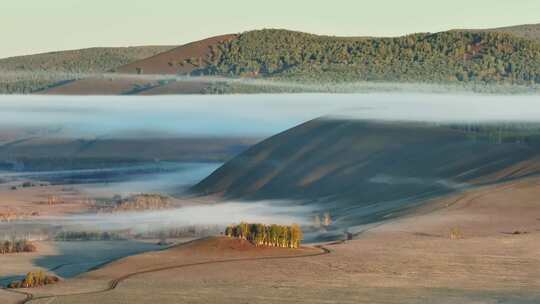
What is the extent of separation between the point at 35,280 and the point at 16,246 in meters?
8.42

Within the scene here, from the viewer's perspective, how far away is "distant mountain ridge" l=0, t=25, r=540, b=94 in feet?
385

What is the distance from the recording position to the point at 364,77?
125000 millimetres

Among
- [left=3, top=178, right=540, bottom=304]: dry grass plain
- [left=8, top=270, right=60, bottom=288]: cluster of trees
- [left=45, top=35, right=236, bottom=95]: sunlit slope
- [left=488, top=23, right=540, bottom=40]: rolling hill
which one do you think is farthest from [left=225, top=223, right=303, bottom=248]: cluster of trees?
[left=488, top=23, right=540, bottom=40]: rolling hill

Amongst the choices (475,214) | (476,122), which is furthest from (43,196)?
(475,214)

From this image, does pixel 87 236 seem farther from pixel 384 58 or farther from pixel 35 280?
pixel 384 58

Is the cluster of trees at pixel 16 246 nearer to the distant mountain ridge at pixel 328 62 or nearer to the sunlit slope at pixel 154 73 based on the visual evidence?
the distant mountain ridge at pixel 328 62

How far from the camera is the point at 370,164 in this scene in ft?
224

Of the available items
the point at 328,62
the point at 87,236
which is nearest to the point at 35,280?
the point at 87,236

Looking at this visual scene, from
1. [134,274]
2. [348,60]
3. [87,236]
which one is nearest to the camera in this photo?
[134,274]

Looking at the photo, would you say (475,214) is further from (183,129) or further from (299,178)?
(183,129)

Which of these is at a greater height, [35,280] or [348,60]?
[348,60]

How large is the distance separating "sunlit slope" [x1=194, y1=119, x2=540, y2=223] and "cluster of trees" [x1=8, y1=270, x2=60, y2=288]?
1816 cm

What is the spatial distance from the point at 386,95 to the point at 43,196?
40.9 m

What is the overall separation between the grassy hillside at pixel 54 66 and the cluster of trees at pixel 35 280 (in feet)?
422
